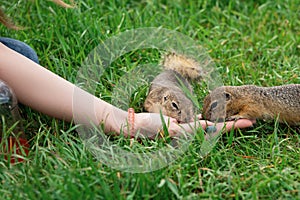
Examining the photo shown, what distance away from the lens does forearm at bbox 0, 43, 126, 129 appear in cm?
303

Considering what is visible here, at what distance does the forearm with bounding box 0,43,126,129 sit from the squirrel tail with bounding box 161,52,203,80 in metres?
0.85

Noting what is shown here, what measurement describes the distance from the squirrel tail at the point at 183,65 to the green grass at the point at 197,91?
12 centimetres

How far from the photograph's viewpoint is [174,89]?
Answer: 3623mm

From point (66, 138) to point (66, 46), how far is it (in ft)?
3.66

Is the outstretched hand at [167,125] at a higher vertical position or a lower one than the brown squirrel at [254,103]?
higher


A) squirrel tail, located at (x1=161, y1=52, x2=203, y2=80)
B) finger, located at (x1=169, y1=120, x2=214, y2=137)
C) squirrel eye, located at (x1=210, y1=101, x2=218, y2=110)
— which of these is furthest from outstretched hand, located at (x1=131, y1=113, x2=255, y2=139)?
squirrel tail, located at (x1=161, y1=52, x2=203, y2=80)

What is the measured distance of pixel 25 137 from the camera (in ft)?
9.84

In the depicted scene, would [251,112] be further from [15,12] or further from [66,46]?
[15,12]

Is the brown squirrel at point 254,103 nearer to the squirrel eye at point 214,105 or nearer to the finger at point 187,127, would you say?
the squirrel eye at point 214,105

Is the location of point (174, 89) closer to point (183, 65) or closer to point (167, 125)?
point (183, 65)

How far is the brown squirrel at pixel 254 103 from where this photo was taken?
10.9 ft

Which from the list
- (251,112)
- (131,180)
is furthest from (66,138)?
(251,112)

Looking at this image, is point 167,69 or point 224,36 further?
point 224,36

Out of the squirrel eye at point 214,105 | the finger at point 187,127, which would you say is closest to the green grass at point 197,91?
the finger at point 187,127
